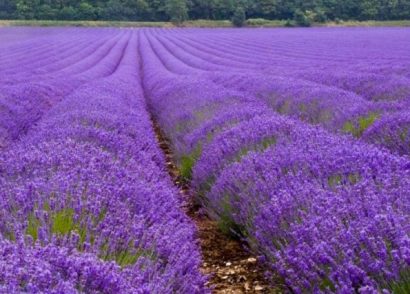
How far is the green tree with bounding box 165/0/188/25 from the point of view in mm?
50219

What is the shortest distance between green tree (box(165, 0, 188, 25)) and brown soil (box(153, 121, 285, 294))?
4712cm

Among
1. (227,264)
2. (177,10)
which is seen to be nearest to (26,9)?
(177,10)

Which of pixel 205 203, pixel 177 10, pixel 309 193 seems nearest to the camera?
pixel 309 193

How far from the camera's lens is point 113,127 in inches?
195

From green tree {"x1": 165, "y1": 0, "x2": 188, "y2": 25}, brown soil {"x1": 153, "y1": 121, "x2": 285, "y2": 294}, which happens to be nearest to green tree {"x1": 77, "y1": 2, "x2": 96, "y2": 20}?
green tree {"x1": 165, "y1": 0, "x2": 188, "y2": 25}

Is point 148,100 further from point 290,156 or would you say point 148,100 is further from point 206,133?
point 290,156

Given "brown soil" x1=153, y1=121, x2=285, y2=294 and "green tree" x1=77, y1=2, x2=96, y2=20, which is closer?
"brown soil" x1=153, y1=121, x2=285, y2=294

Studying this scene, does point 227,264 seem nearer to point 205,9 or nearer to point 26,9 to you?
point 26,9

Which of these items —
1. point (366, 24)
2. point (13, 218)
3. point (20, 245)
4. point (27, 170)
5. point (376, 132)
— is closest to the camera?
point (20, 245)

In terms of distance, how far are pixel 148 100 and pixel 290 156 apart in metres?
7.33

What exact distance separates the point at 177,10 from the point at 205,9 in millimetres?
3977

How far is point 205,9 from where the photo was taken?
54.2 m

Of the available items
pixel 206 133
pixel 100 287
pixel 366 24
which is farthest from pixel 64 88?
pixel 366 24

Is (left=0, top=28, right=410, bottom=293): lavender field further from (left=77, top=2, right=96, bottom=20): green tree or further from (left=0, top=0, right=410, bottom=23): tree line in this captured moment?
(left=77, top=2, right=96, bottom=20): green tree
